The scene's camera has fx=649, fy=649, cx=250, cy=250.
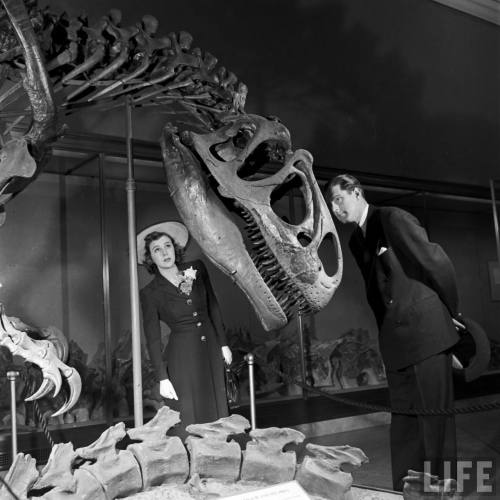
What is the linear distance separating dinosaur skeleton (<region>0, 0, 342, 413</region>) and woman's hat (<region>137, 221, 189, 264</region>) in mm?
881

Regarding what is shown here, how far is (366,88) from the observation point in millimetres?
5285

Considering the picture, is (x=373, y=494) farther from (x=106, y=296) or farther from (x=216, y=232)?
(x=106, y=296)

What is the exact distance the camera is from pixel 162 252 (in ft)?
9.93

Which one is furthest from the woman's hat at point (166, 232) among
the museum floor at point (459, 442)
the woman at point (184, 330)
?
the museum floor at point (459, 442)

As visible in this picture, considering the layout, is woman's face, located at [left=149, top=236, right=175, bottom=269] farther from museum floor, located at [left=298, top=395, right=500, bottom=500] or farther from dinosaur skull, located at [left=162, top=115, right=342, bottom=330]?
museum floor, located at [left=298, top=395, right=500, bottom=500]

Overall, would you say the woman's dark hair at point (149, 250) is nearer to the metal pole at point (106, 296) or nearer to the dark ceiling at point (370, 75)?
the metal pole at point (106, 296)

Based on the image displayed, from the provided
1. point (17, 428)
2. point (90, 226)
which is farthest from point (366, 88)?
point (17, 428)

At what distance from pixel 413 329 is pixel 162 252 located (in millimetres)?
1195

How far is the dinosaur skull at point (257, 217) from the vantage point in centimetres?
197

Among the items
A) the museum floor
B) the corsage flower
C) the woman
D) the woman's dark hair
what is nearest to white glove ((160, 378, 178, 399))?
the woman

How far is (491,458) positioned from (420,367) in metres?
1.21

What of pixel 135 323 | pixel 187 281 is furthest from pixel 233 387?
pixel 135 323

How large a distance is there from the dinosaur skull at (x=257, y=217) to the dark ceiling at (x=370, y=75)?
8.40ft

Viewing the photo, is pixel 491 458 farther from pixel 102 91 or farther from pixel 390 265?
pixel 102 91
